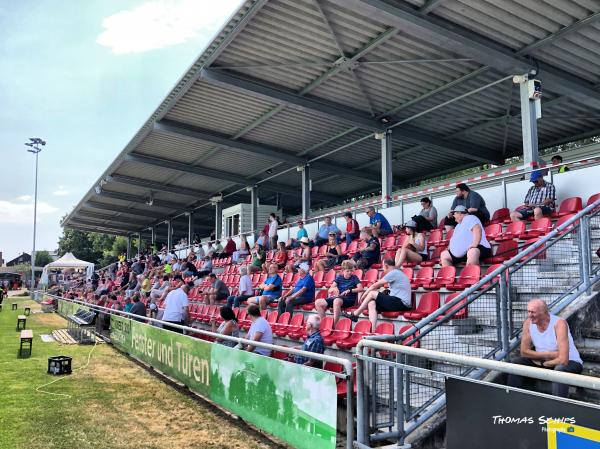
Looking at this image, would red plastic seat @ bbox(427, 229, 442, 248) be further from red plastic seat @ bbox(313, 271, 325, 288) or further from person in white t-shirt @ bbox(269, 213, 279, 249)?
person in white t-shirt @ bbox(269, 213, 279, 249)

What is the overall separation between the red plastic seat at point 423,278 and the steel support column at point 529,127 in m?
Answer: 4.80

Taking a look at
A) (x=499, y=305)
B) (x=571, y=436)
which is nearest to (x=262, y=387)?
(x=499, y=305)

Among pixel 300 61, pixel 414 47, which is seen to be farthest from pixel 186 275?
pixel 414 47

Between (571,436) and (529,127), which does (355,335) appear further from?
(529,127)

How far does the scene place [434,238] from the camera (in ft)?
35.2

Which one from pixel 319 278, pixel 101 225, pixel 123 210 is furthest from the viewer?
pixel 101 225

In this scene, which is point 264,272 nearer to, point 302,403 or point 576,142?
point 302,403

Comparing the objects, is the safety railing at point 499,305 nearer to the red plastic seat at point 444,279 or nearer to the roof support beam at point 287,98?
the red plastic seat at point 444,279

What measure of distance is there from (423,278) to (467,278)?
1.12 metres

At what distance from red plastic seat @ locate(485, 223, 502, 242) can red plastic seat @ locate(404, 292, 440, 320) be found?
242cm

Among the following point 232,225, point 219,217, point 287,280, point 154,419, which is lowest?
point 154,419

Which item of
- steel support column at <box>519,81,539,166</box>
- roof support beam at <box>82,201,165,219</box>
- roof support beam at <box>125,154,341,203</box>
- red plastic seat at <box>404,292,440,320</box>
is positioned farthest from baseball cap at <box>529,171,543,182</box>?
roof support beam at <box>82,201,165,219</box>

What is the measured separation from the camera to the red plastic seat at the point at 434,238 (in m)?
10.5

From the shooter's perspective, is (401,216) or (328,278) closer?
(328,278)
